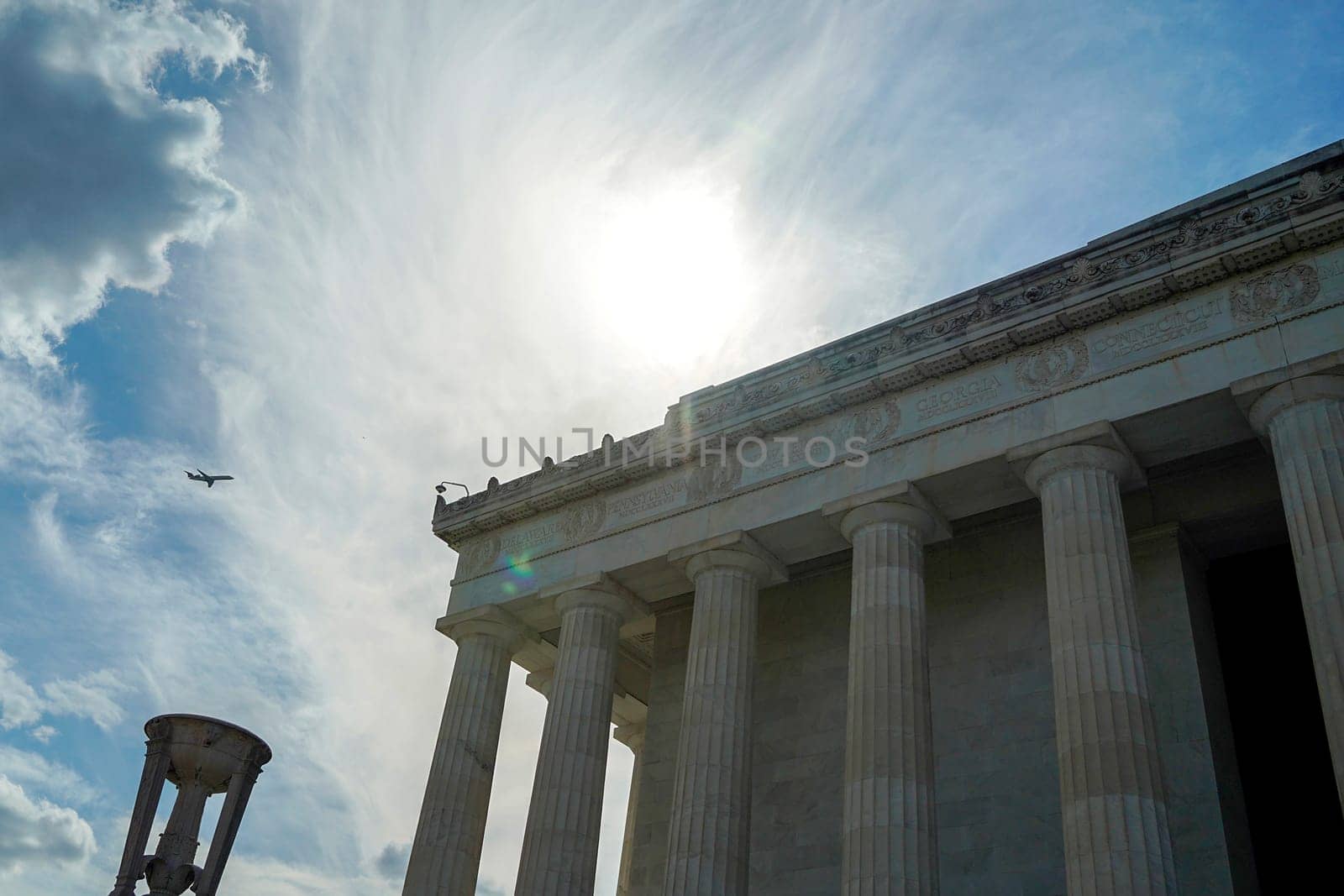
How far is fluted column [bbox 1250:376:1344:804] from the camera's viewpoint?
2244 cm

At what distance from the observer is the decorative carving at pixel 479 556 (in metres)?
38.4

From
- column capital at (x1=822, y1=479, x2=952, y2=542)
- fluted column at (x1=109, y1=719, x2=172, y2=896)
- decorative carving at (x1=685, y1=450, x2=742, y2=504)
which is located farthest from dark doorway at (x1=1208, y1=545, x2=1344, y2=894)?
fluted column at (x1=109, y1=719, x2=172, y2=896)

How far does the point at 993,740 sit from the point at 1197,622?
579 centimetres

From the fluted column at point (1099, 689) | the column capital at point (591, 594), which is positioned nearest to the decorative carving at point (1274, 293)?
the fluted column at point (1099, 689)

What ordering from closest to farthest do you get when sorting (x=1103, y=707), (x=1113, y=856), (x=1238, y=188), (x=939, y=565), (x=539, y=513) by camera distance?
(x=1113, y=856)
(x=1103, y=707)
(x=1238, y=188)
(x=939, y=565)
(x=539, y=513)

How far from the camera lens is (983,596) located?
33.2 m

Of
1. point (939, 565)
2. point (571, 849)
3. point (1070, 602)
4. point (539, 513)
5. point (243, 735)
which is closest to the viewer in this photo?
point (243, 735)

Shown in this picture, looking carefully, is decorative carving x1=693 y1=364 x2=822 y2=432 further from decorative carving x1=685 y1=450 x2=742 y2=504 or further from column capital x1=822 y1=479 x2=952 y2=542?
column capital x1=822 y1=479 x2=952 y2=542

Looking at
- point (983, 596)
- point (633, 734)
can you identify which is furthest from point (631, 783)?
point (983, 596)

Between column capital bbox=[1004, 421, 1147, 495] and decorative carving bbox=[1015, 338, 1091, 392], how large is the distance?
1.51m

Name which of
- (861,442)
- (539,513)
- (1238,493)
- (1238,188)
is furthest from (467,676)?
(1238,188)

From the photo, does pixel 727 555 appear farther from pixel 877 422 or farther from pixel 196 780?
pixel 196 780

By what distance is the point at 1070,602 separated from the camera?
26078 mm

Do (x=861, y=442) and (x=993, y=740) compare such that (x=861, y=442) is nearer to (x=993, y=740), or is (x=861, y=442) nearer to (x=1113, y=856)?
(x=993, y=740)
